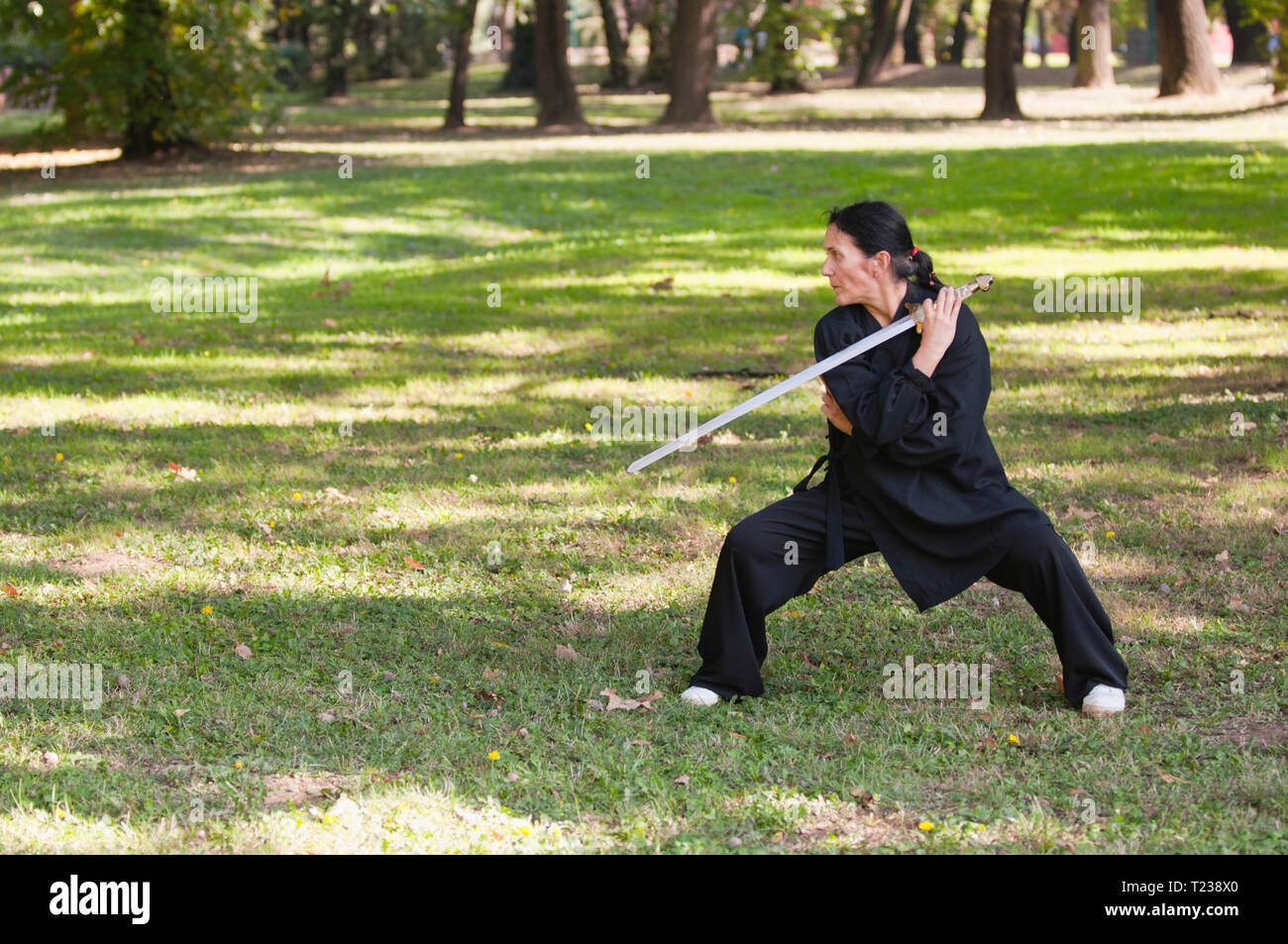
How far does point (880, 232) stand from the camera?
180 inches

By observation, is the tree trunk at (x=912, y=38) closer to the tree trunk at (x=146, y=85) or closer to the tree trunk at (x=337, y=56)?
the tree trunk at (x=337, y=56)

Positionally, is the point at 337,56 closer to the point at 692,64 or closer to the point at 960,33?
the point at 692,64

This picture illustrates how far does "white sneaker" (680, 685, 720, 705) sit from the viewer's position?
4895 mm

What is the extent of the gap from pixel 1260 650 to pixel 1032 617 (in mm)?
873

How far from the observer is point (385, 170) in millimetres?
21406

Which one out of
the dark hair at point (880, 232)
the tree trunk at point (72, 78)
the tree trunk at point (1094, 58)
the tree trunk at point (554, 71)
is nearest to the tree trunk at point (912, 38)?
the tree trunk at point (1094, 58)

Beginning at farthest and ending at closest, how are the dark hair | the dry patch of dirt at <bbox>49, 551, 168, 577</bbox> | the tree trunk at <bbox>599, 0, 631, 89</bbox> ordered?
the tree trunk at <bbox>599, 0, 631, 89</bbox> < the dry patch of dirt at <bbox>49, 551, 168, 577</bbox> < the dark hair

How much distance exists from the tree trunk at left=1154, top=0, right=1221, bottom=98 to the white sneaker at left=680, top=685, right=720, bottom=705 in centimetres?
2701

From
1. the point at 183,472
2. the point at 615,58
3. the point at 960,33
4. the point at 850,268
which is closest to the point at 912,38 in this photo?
the point at 960,33

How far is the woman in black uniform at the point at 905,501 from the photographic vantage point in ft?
15.0

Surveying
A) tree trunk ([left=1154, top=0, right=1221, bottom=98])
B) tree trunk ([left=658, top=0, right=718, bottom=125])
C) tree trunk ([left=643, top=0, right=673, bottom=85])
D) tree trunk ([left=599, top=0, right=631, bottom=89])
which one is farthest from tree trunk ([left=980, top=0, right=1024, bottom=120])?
tree trunk ([left=599, top=0, right=631, bottom=89])

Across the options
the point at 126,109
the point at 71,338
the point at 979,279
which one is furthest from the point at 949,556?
the point at 126,109

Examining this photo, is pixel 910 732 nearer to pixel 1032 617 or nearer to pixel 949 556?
pixel 949 556

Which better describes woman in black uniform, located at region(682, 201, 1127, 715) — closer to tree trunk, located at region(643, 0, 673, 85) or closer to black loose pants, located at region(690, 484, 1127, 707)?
black loose pants, located at region(690, 484, 1127, 707)
